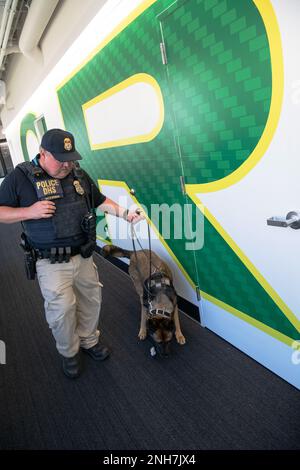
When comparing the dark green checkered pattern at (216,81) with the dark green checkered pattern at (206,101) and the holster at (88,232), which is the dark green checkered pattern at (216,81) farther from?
the holster at (88,232)

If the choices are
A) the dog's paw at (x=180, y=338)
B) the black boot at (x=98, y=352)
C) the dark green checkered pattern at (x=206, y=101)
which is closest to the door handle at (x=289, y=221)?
the dark green checkered pattern at (x=206, y=101)

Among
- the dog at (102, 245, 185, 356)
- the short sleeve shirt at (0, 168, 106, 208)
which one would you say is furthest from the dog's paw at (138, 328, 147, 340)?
the short sleeve shirt at (0, 168, 106, 208)

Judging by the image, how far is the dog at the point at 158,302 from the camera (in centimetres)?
190

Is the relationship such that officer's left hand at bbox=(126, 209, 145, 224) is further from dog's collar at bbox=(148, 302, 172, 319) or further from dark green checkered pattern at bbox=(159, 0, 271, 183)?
dog's collar at bbox=(148, 302, 172, 319)

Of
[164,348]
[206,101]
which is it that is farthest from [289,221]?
[164,348]

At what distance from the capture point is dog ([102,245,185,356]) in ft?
6.23

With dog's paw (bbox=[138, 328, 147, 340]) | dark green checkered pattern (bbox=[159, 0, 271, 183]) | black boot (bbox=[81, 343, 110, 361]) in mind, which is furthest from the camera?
dog's paw (bbox=[138, 328, 147, 340])

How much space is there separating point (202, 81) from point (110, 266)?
260cm

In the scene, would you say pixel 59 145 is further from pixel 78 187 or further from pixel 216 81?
pixel 216 81

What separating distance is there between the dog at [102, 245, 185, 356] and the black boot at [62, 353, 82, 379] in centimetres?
52

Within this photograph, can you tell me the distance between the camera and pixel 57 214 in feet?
5.72

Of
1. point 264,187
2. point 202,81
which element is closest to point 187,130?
point 202,81
